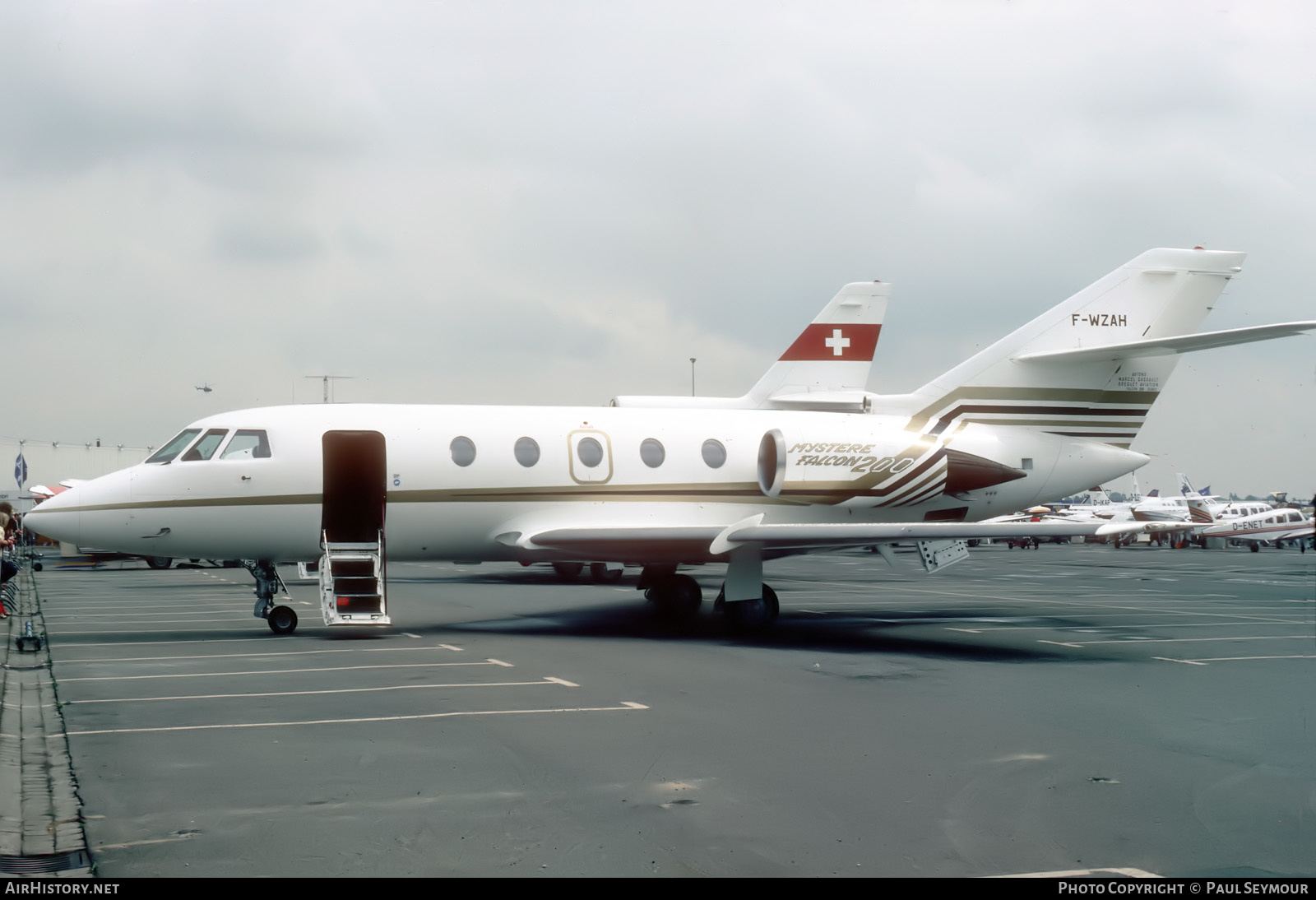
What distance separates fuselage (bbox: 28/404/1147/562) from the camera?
1370 cm

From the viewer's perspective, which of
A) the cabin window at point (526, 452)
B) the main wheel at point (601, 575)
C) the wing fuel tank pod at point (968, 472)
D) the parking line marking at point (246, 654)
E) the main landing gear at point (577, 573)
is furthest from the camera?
the main wheel at point (601, 575)

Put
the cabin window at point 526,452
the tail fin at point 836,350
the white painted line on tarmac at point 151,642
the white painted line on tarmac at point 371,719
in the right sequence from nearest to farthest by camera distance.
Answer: the white painted line on tarmac at point 371,719
the white painted line on tarmac at point 151,642
the cabin window at point 526,452
the tail fin at point 836,350

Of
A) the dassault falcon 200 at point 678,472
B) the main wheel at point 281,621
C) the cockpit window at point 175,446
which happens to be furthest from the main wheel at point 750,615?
the cockpit window at point 175,446

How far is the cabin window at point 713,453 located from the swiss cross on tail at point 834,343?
956 centimetres

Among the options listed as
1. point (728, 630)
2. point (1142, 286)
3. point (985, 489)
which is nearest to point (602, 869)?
point (728, 630)

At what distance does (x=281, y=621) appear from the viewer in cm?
1411

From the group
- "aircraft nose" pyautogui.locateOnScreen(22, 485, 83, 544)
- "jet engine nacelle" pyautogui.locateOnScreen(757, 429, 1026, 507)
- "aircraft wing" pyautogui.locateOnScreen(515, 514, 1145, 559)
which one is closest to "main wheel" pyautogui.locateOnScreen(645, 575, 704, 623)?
"aircraft wing" pyautogui.locateOnScreen(515, 514, 1145, 559)

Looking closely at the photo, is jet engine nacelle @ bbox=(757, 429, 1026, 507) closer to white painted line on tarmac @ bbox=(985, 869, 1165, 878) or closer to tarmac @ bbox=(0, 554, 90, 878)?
tarmac @ bbox=(0, 554, 90, 878)

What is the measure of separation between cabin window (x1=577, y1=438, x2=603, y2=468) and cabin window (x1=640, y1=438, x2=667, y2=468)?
2.11 ft

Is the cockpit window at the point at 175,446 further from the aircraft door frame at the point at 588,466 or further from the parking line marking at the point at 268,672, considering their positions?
the aircraft door frame at the point at 588,466

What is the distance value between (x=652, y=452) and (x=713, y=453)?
3.06 ft

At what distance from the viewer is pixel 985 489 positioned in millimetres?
17141

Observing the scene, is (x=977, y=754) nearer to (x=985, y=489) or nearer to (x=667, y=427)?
(x=667, y=427)

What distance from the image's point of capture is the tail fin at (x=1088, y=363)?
17391mm
